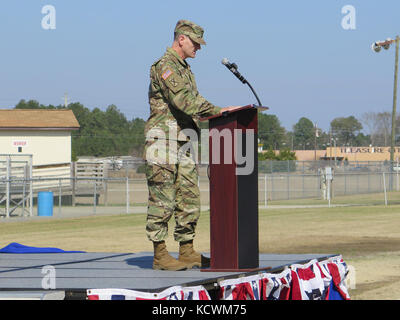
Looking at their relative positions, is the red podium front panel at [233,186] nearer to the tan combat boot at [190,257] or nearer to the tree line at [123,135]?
the tan combat boot at [190,257]

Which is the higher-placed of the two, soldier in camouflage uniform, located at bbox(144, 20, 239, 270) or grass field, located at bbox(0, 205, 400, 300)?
soldier in camouflage uniform, located at bbox(144, 20, 239, 270)

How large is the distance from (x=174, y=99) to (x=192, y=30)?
0.63 m

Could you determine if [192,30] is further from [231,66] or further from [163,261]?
[163,261]

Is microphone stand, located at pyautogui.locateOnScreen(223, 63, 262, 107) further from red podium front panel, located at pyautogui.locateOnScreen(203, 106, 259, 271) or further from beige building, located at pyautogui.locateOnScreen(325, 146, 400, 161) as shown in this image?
beige building, located at pyautogui.locateOnScreen(325, 146, 400, 161)

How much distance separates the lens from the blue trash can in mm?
27906

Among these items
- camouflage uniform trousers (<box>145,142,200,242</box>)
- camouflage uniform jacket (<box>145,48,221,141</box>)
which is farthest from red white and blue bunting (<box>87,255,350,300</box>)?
camouflage uniform jacket (<box>145,48,221,141</box>)

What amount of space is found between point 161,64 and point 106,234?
13.7 meters

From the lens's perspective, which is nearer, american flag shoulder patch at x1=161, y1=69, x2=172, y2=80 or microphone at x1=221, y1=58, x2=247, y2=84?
microphone at x1=221, y1=58, x2=247, y2=84

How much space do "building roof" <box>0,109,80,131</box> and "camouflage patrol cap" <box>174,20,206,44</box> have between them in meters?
34.2

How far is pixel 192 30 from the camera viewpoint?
6273 mm

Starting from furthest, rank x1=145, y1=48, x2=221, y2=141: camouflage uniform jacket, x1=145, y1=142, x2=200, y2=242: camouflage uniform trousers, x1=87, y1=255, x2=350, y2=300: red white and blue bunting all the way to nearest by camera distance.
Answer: x1=145, y1=142, x2=200, y2=242: camouflage uniform trousers → x1=145, y1=48, x2=221, y2=141: camouflage uniform jacket → x1=87, y1=255, x2=350, y2=300: red white and blue bunting

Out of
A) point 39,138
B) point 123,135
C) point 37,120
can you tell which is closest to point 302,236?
point 39,138
